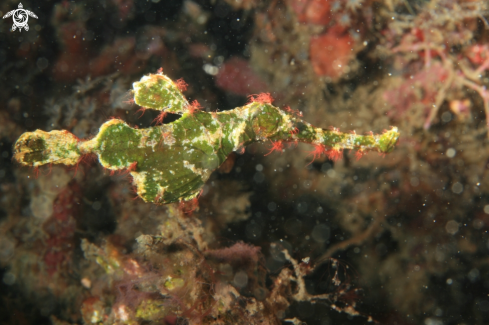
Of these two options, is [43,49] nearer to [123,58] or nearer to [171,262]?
[123,58]

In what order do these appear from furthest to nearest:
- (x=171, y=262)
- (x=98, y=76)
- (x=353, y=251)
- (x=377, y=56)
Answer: (x=353, y=251) < (x=98, y=76) < (x=377, y=56) < (x=171, y=262)

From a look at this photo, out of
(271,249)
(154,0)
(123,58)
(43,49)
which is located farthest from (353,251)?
(43,49)

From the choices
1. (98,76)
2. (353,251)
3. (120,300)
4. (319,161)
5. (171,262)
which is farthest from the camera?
(353,251)

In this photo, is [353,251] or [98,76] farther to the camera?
[353,251]

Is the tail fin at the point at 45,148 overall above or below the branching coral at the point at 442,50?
below

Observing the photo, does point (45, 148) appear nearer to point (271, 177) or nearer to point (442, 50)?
point (271, 177)

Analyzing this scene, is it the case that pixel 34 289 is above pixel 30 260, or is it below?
below

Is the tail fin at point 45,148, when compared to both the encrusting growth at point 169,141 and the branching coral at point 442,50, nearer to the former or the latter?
the encrusting growth at point 169,141

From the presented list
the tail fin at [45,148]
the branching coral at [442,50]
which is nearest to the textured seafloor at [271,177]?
the branching coral at [442,50]
